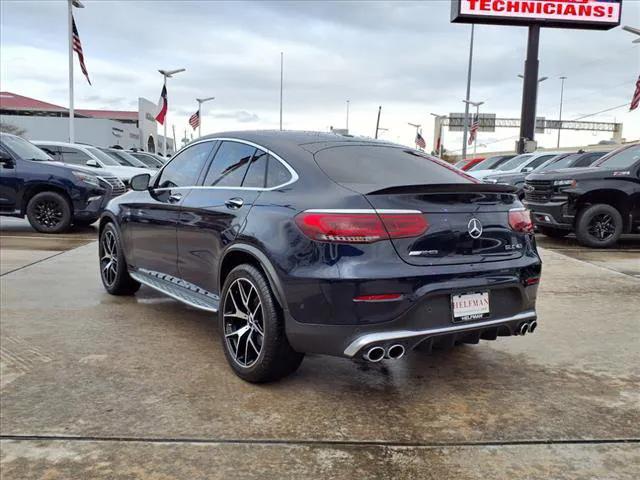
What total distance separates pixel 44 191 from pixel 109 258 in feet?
17.2

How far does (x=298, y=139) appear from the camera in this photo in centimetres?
394

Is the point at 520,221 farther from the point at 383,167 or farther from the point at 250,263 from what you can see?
the point at 250,263

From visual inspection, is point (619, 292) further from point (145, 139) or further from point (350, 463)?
point (145, 139)

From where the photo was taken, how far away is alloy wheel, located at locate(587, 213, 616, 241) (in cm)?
930

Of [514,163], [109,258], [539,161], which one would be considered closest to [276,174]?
[109,258]

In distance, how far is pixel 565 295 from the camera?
5.98m

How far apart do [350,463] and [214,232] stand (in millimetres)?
1866

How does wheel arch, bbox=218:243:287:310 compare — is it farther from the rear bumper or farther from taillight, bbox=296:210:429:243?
the rear bumper

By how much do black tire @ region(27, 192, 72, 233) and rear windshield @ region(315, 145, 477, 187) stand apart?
773 cm

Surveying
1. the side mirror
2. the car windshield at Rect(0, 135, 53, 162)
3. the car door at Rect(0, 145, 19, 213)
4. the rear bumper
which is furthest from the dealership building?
the side mirror

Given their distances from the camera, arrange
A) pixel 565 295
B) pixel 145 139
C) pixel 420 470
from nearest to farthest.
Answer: pixel 420 470 < pixel 565 295 < pixel 145 139

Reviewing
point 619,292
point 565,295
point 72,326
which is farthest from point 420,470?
point 619,292

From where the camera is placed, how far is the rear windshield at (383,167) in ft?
11.4

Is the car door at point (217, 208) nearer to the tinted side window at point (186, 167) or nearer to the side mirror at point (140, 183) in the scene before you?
the tinted side window at point (186, 167)
